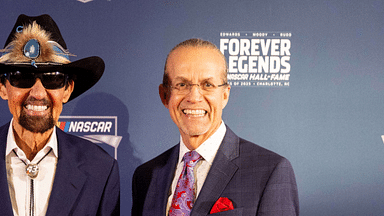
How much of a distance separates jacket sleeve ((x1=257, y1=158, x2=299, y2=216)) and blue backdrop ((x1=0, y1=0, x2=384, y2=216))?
3.19 feet

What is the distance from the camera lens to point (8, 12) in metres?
2.86

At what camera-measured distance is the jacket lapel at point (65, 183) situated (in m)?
2.06

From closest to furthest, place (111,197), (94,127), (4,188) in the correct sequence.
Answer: (4,188) < (111,197) < (94,127)

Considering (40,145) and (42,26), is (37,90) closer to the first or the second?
(40,145)

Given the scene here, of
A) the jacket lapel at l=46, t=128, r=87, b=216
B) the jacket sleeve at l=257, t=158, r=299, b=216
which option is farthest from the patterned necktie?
the jacket lapel at l=46, t=128, r=87, b=216

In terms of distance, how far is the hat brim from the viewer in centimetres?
208

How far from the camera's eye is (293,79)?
2.79m

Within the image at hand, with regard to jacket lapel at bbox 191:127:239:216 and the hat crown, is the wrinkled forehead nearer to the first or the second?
jacket lapel at bbox 191:127:239:216

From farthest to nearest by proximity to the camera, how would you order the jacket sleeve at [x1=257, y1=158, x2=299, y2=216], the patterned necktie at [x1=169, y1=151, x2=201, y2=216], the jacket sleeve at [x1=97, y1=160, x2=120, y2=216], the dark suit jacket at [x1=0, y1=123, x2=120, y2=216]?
the jacket sleeve at [x1=97, y1=160, x2=120, y2=216] < the dark suit jacket at [x1=0, y1=123, x2=120, y2=216] < the patterned necktie at [x1=169, y1=151, x2=201, y2=216] < the jacket sleeve at [x1=257, y1=158, x2=299, y2=216]

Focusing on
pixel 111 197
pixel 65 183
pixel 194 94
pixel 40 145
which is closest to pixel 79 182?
pixel 65 183

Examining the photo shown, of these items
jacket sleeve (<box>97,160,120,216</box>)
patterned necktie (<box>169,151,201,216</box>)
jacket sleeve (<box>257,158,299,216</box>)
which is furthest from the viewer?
jacket sleeve (<box>97,160,120,216</box>)

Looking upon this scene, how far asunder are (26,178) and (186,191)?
1012mm

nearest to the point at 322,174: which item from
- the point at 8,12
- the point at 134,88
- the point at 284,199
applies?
the point at 284,199

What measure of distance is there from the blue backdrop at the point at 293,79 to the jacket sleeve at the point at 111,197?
591 millimetres
